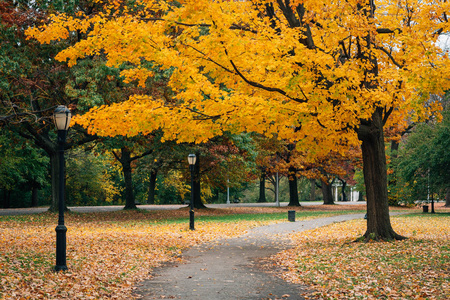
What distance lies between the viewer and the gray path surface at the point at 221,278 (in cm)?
779

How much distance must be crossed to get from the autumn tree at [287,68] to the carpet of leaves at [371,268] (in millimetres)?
1544

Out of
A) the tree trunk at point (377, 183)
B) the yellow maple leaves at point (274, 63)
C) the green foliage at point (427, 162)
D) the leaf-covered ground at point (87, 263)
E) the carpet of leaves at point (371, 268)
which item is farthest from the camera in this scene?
the green foliage at point (427, 162)

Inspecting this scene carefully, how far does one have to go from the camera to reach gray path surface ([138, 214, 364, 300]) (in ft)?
25.6

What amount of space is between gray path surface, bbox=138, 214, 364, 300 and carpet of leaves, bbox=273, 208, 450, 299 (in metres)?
0.52

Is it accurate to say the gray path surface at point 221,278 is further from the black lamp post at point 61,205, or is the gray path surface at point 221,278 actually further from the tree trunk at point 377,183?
the tree trunk at point 377,183

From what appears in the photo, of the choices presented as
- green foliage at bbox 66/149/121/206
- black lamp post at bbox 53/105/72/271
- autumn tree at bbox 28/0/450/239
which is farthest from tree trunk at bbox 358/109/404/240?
green foliage at bbox 66/149/121/206

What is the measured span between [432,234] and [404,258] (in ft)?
20.2

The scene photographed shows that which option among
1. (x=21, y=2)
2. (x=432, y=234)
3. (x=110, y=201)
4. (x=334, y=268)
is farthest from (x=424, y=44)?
(x=110, y=201)

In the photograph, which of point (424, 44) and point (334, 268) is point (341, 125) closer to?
point (424, 44)

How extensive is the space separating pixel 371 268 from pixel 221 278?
318 centimetres

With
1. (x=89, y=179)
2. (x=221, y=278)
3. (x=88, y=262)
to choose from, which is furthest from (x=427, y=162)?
(x=89, y=179)

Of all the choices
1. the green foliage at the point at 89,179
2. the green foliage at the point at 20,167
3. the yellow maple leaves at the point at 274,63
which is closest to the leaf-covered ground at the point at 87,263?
the yellow maple leaves at the point at 274,63

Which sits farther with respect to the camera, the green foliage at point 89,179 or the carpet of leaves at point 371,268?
the green foliage at point 89,179

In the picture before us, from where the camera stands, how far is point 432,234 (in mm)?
15516
